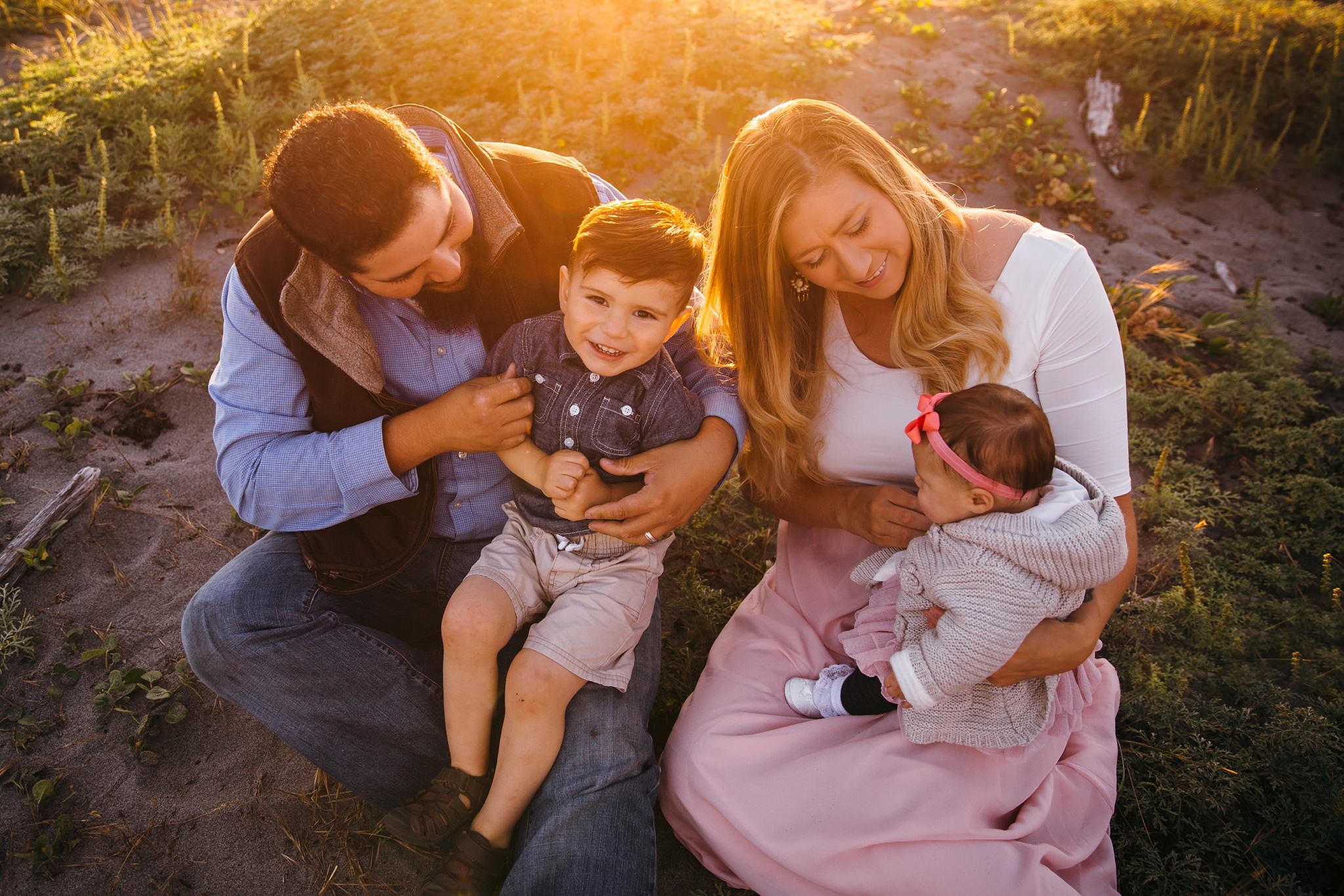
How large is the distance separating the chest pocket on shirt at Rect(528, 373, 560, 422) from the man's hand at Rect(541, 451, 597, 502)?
168 millimetres

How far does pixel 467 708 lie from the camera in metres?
2.23

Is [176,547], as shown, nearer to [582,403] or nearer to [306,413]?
[306,413]

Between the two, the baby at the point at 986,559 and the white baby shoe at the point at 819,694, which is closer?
the baby at the point at 986,559

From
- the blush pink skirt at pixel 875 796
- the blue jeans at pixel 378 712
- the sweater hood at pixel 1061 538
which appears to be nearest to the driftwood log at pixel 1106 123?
the blush pink skirt at pixel 875 796

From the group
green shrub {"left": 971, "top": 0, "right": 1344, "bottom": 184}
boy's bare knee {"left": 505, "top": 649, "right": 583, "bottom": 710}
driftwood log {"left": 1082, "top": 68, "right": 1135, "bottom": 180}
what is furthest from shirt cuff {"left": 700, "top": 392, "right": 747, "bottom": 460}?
green shrub {"left": 971, "top": 0, "right": 1344, "bottom": 184}

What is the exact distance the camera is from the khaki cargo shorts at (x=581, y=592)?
7.26ft

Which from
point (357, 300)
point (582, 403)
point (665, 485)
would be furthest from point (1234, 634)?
point (357, 300)

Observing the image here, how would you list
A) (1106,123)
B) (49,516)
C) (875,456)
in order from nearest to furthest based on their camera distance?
1. (875,456)
2. (49,516)
3. (1106,123)

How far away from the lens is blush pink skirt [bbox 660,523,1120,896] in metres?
1.98

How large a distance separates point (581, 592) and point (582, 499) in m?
0.29

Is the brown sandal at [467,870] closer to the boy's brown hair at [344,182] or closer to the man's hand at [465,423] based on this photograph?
the man's hand at [465,423]

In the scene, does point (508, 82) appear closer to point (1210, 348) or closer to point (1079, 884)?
point (1210, 348)

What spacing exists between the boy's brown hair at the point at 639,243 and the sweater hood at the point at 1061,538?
1.02 m

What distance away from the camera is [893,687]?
2.05 m
